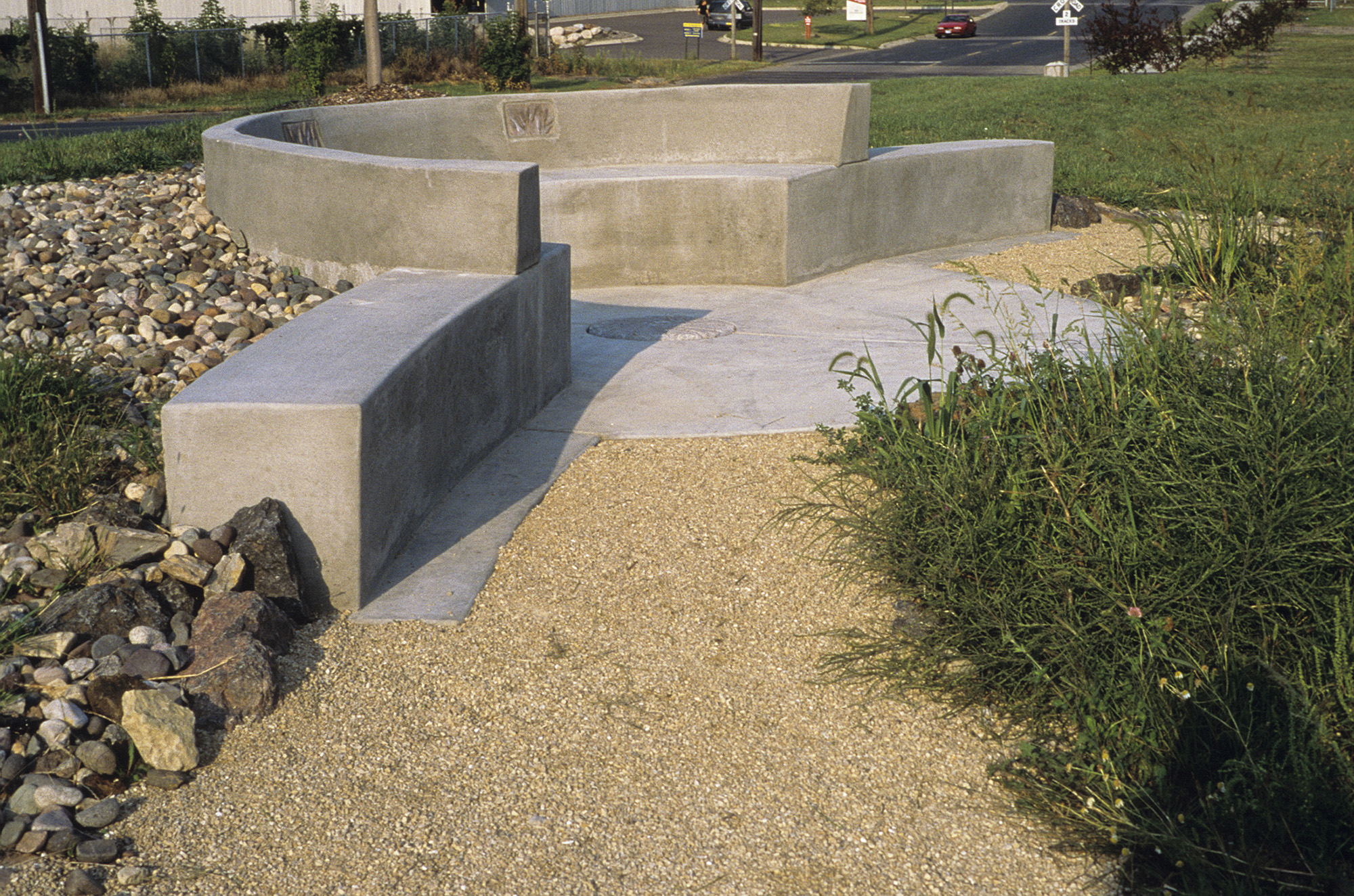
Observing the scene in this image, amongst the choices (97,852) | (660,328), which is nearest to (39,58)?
(660,328)

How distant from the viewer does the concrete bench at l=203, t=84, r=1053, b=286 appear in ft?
20.8

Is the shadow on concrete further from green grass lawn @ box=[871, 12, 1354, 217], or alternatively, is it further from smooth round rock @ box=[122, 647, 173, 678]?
green grass lawn @ box=[871, 12, 1354, 217]

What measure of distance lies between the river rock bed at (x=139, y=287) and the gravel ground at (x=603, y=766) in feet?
7.76

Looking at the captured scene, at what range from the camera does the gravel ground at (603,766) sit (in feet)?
8.84

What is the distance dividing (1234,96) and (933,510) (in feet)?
56.8

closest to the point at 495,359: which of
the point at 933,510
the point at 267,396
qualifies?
the point at 267,396

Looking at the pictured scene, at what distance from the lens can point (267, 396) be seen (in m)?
3.75

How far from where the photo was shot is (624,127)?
33.2 feet

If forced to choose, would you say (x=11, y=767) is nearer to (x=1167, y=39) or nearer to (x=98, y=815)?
(x=98, y=815)

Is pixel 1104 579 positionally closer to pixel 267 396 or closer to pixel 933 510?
pixel 933 510

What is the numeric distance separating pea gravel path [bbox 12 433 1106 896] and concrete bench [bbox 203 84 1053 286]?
2.52 meters

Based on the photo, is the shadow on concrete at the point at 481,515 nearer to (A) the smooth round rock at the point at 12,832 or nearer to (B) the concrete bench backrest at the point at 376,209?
(B) the concrete bench backrest at the point at 376,209

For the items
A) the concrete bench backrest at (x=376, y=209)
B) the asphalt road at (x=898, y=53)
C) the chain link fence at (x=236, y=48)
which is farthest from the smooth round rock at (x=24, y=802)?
the asphalt road at (x=898, y=53)

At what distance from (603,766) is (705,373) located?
3502mm
